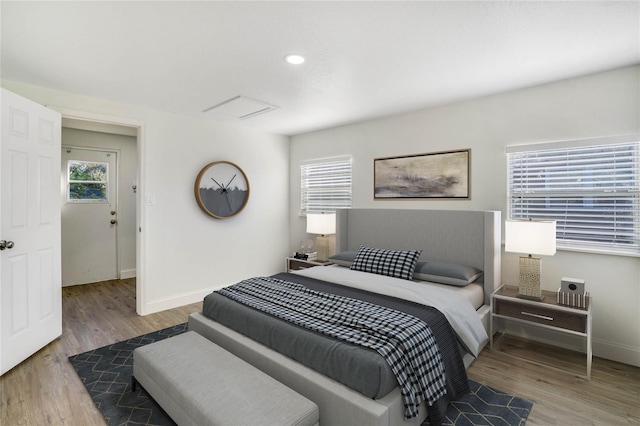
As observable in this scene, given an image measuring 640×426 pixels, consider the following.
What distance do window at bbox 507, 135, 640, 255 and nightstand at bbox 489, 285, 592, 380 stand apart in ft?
1.98

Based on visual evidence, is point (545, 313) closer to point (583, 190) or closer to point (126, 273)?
point (583, 190)

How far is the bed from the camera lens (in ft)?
5.35

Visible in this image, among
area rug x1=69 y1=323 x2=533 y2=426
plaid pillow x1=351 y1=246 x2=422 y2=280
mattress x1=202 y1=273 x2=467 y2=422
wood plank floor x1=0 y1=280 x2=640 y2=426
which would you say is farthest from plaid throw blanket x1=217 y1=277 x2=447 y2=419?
plaid pillow x1=351 y1=246 x2=422 y2=280

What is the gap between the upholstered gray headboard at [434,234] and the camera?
3133 millimetres

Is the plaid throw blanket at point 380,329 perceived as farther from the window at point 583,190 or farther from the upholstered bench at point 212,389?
the window at point 583,190

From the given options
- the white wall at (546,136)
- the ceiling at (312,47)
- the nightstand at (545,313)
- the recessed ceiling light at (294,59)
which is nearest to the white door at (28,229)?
the ceiling at (312,47)

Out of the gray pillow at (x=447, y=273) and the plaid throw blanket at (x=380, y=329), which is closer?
the plaid throw blanket at (x=380, y=329)

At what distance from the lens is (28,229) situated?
2.71m

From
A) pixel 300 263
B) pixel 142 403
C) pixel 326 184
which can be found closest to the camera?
pixel 142 403

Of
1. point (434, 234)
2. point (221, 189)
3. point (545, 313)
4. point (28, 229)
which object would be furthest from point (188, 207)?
point (545, 313)

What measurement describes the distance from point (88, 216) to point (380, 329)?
530 centimetres

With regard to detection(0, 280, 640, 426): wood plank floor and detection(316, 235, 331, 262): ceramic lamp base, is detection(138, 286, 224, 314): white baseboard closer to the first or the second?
detection(0, 280, 640, 426): wood plank floor

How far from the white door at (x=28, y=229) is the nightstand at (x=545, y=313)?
13.0 ft

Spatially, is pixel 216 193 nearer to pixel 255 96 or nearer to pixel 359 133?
pixel 255 96
